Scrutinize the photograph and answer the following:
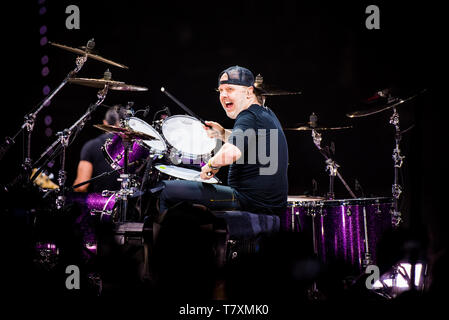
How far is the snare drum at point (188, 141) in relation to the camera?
3.71 meters

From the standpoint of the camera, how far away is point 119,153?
3.99 meters

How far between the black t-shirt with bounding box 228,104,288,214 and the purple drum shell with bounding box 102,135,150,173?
1.52 metres

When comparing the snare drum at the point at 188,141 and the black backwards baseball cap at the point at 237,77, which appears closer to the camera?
the black backwards baseball cap at the point at 237,77

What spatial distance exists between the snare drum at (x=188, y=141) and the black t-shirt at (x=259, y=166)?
3.27 feet

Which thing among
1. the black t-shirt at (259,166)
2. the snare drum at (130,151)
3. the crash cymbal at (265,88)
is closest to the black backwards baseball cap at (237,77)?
the black t-shirt at (259,166)

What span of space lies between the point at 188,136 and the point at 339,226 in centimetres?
152

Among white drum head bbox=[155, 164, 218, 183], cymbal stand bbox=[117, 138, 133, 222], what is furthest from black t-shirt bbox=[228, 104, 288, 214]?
cymbal stand bbox=[117, 138, 133, 222]

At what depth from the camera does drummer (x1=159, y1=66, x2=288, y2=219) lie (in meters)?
2.52

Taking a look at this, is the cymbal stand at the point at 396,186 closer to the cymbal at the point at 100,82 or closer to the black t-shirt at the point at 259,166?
the black t-shirt at the point at 259,166

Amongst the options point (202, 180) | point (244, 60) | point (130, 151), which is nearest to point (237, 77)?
point (202, 180)

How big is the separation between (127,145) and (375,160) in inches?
101

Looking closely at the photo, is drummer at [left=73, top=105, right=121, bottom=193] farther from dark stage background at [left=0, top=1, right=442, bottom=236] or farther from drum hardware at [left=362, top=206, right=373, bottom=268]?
drum hardware at [left=362, top=206, right=373, bottom=268]

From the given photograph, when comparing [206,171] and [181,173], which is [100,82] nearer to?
[181,173]
